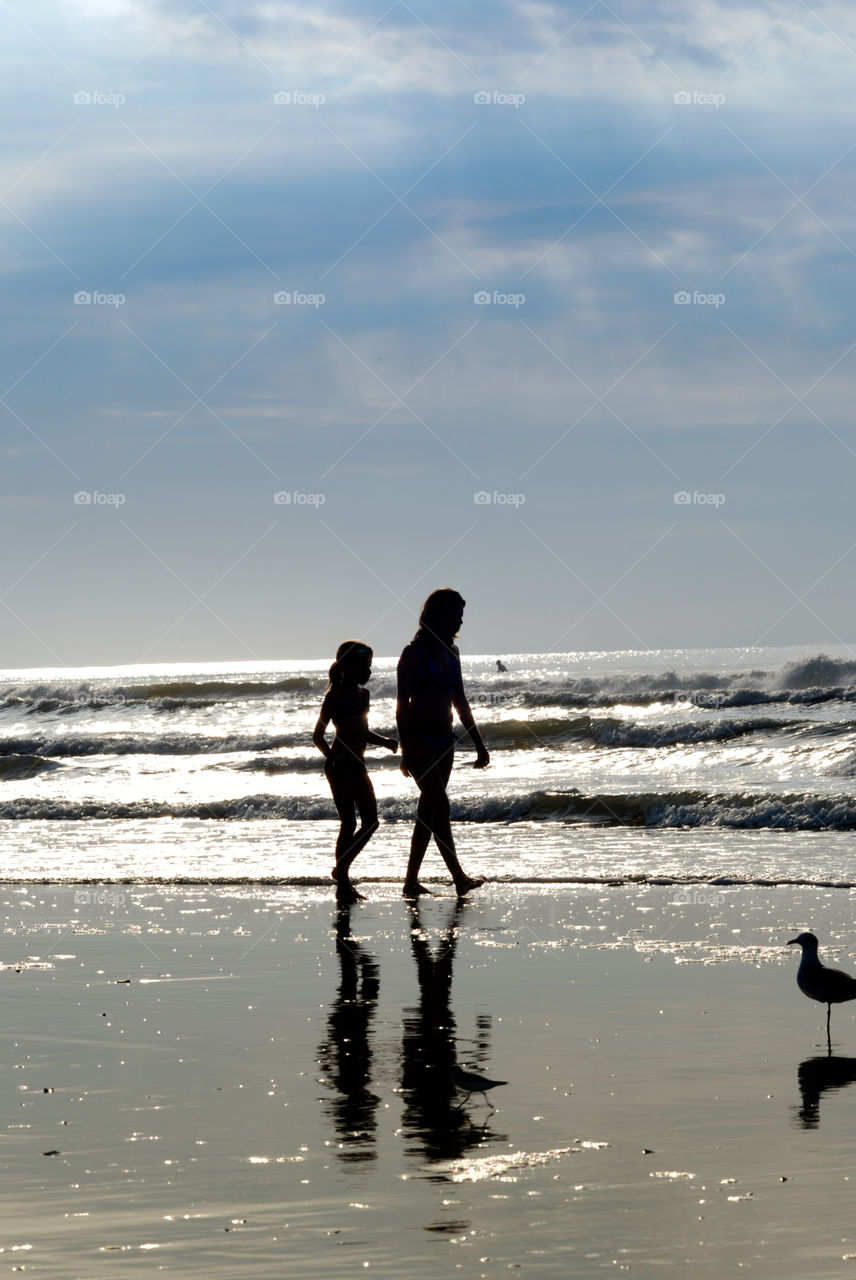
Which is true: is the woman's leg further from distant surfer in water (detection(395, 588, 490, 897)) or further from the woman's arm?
the woman's arm

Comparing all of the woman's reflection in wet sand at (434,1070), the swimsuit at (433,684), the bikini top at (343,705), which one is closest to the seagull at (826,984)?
the woman's reflection in wet sand at (434,1070)

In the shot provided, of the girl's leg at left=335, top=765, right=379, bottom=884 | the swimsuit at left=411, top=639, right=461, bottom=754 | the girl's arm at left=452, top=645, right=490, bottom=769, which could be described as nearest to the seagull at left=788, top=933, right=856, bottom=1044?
the girl's arm at left=452, top=645, right=490, bottom=769

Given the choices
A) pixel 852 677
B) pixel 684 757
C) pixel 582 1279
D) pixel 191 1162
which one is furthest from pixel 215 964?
pixel 852 677

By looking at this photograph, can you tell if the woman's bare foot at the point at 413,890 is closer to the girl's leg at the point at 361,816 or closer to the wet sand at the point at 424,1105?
the girl's leg at the point at 361,816

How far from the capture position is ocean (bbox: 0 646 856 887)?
1230 cm

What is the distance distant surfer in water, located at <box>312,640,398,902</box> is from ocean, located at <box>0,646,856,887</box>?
1111 mm

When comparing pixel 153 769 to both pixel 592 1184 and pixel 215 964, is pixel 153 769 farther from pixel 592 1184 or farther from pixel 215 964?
pixel 592 1184

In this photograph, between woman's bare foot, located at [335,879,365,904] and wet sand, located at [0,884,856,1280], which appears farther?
Result: woman's bare foot, located at [335,879,365,904]

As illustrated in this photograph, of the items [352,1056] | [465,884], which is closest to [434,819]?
[465,884]

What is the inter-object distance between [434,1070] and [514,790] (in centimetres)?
1253

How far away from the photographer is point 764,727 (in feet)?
83.0

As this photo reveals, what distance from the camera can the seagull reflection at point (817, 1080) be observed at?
4.46 meters

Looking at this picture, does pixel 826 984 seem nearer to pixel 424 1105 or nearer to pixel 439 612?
pixel 424 1105

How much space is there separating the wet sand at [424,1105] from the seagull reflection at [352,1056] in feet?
0.06
